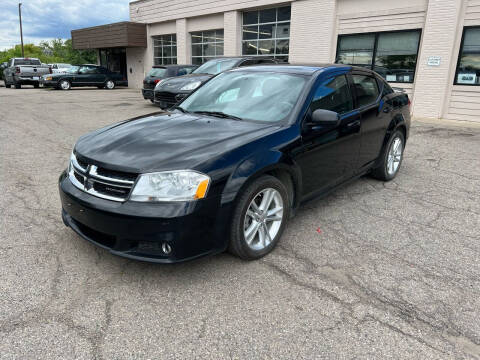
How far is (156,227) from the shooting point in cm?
251

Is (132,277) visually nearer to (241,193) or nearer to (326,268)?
(241,193)

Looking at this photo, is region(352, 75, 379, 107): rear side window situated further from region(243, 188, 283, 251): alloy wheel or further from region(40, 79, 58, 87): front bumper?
region(40, 79, 58, 87): front bumper

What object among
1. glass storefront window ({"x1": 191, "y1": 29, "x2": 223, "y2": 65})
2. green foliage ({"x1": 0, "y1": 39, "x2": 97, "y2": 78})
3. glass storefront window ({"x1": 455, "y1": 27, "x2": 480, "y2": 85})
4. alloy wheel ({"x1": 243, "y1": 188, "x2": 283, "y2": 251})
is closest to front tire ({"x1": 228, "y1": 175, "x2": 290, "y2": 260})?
alloy wheel ({"x1": 243, "y1": 188, "x2": 283, "y2": 251})

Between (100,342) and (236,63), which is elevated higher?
(236,63)

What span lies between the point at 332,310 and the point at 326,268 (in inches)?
22.3

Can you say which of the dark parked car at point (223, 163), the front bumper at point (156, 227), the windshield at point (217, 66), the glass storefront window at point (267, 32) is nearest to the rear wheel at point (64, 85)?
the glass storefront window at point (267, 32)

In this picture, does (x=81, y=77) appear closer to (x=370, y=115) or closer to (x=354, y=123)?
(x=370, y=115)

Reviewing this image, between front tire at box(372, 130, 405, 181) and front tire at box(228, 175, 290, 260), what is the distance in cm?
238

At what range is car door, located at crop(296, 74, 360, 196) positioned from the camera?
3.53 metres

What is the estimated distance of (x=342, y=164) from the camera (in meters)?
4.09

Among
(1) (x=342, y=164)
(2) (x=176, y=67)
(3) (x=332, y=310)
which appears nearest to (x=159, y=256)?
(3) (x=332, y=310)

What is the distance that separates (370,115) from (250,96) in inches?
63.8

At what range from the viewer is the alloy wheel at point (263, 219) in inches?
121

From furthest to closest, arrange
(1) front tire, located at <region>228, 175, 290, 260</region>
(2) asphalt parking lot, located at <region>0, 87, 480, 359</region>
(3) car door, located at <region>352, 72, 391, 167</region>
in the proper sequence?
(3) car door, located at <region>352, 72, 391, 167</region> < (1) front tire, located at <region>228, 175, 290, 260</region> < (2) asphalt parking lot, located at <region>0, 87, 480, 359</region>
